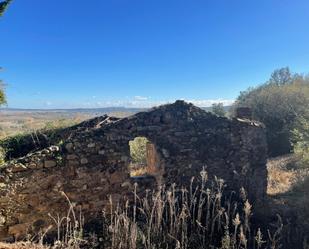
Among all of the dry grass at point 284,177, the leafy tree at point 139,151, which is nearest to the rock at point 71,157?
the dry grass at point 284,177

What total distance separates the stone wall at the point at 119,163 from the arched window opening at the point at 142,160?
0.30 meters

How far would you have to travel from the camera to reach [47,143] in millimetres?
9969

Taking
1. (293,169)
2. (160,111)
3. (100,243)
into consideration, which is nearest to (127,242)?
(100,243)

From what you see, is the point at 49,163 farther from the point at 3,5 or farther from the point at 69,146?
the point at 3,5

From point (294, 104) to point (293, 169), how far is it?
402 inches

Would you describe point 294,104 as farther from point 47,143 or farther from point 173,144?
point 47,143

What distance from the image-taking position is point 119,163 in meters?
8.62

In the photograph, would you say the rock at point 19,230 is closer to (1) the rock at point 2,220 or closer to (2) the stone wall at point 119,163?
(2) the stone wall at point 119,163

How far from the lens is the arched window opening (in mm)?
9531

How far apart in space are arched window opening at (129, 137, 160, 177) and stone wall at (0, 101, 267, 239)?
0.99 ft

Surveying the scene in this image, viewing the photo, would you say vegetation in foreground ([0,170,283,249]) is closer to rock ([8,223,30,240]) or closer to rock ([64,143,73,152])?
rock ([8,223,30,240])

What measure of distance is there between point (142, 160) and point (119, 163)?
32.4 ft

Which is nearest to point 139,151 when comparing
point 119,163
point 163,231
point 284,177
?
point 284,177

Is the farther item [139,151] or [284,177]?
[139,151]
